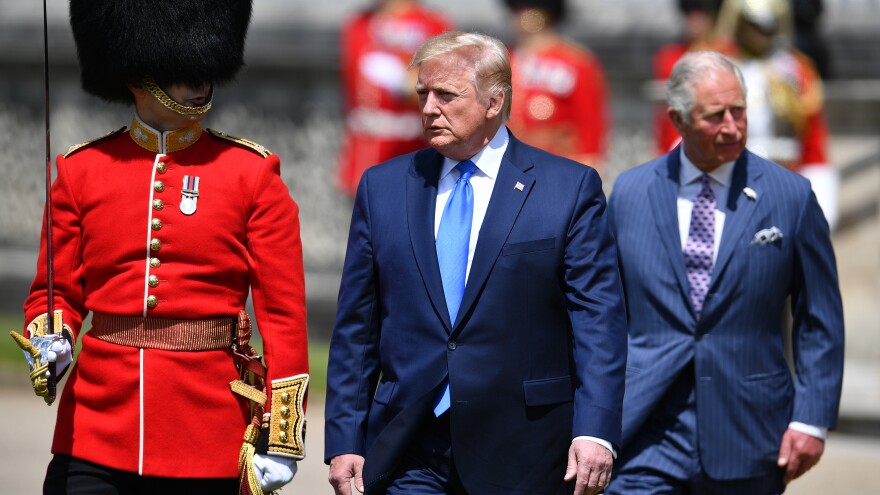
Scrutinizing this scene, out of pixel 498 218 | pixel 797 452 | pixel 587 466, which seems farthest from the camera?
pixel 797 452

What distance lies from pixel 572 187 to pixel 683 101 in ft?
2.98

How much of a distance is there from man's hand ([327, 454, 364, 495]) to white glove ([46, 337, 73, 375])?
0.75 metres

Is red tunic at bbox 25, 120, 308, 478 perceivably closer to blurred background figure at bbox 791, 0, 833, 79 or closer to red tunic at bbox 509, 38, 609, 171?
red tunic at bbox 509, 38, 609, 171

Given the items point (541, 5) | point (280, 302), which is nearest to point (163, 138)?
point (280, 302)

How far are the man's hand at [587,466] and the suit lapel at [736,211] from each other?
37.4 inches

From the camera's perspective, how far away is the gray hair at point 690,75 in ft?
18.9

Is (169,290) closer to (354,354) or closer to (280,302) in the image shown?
(280,302)

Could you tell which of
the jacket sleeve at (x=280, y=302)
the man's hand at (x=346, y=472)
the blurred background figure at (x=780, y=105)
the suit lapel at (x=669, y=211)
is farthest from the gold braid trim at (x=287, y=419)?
the blurred background figure at (x=780, y=105)

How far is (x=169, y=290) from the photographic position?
5.11 m

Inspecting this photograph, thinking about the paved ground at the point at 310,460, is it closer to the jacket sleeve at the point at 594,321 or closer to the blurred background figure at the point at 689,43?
the blurred background figure at the point at 689,43

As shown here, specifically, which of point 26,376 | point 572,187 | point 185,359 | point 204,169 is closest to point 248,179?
point 204,169

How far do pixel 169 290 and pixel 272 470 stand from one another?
1.82ft

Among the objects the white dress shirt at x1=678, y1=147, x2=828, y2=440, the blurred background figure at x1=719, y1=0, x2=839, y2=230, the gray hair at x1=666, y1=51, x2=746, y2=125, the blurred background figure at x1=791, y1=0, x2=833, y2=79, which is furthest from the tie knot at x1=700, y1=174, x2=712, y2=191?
the blurred background figure at x1=791, y1=0, x2=833, y2=79

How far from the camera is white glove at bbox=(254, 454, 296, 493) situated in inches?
197
